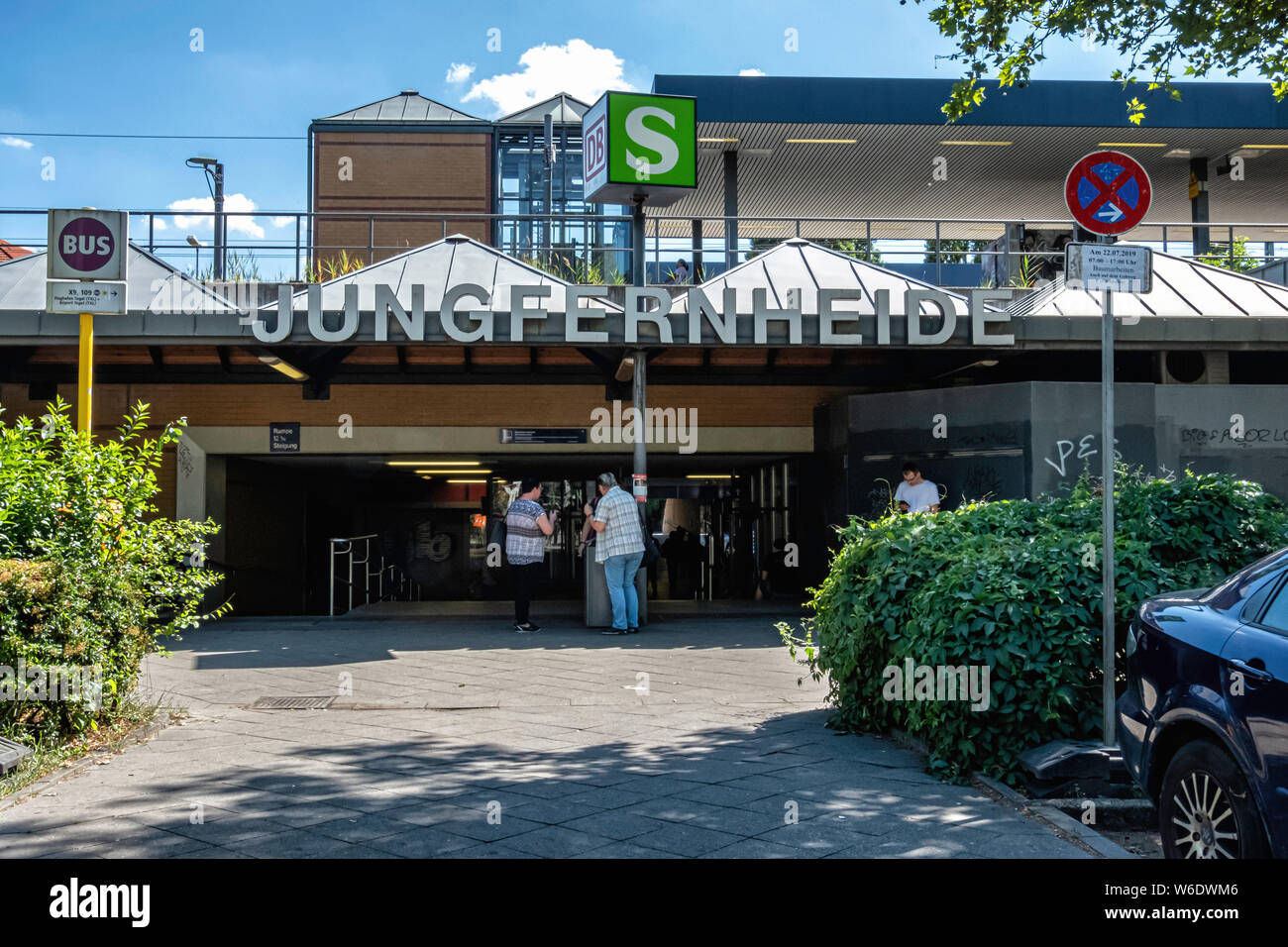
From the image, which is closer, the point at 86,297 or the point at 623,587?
the point at 86,297

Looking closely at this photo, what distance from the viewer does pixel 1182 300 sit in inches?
542

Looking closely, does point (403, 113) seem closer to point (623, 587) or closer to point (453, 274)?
point (453, 274)

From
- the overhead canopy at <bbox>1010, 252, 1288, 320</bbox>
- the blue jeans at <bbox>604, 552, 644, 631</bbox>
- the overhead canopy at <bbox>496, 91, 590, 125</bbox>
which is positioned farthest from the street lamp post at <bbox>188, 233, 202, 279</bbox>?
the overhead canopy at <bbox>496, 91, 590, 125</bbox>

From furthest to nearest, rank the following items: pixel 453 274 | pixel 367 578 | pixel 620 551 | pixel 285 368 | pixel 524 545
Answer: pixel 367 578, pixel 453 274, pixel 285 368, pixel 524 545, pixel 620 551

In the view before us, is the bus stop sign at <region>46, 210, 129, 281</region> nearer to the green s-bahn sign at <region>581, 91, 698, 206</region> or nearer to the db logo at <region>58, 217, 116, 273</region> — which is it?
the db logo at <region>58, 217, 116, 273</region>

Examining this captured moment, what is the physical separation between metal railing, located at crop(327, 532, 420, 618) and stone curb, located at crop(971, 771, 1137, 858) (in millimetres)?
9620

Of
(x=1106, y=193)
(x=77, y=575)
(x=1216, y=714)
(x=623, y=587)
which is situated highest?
(x=1106, y=193)

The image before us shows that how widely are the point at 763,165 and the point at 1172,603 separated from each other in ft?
64.1

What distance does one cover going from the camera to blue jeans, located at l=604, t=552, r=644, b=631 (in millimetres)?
11680

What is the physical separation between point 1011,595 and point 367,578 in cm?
1424

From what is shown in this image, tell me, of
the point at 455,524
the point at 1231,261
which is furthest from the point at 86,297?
the point at 455,524

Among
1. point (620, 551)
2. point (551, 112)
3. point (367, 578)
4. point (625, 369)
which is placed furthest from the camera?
point (551, 112)
